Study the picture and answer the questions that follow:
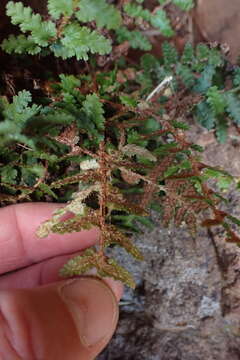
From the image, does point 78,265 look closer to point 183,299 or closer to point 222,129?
point 183,299

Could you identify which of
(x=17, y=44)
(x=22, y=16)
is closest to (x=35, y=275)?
(x=17, y=44)

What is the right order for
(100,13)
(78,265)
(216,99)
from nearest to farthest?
(100,13) → (78,265) → (216,99)

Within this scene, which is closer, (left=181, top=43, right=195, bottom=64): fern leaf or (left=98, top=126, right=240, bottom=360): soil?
(left=98, top=126, right=240, bottom=360): soil

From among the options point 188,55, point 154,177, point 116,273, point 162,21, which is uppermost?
point 162,21

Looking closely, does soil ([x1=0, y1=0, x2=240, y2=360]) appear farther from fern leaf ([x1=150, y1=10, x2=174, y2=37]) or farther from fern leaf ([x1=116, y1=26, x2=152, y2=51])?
fern leaf ([x1=150, y1=10, x2=174, y2=37])

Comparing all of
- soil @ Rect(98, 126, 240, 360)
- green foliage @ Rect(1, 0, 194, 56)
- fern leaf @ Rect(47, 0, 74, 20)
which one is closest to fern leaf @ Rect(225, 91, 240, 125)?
soil @ Rect(98, 126, 240, 360)

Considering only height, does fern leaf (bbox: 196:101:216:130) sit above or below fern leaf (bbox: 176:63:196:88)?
below

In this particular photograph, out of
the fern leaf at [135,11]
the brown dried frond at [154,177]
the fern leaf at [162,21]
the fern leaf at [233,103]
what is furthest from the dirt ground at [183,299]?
the fern leaf at [135,11]
